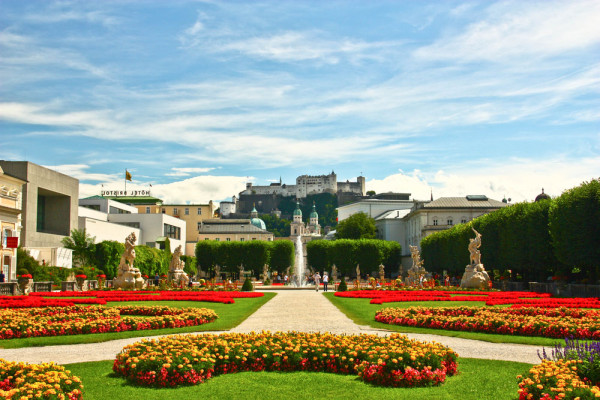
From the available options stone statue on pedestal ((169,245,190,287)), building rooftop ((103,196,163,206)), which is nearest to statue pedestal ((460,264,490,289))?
stone statue on pedestal ((169,245,190,287))

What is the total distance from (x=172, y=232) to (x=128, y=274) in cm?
5675

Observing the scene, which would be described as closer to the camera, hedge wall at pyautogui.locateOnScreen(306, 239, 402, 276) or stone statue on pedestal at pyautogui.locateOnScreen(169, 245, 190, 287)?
stone statue on pedestal at pyautogui.locateOnScreen(169, 245, 190, 287)

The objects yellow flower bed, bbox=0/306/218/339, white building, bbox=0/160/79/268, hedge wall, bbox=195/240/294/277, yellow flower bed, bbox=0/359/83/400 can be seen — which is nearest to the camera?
yellow flower bed, bbox=0/359/83/400

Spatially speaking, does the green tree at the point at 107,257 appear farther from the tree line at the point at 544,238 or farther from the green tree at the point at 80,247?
the tree line at the point at 544,238

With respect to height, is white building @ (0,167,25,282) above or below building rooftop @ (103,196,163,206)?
below

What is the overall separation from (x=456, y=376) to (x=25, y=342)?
1119cm

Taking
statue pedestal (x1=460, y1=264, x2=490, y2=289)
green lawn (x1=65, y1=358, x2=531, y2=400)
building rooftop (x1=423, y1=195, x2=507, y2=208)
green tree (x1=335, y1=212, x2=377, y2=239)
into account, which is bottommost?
green lawn (x1=65, y1=358, x2=531, y2=400)

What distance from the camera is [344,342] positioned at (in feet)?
41.4

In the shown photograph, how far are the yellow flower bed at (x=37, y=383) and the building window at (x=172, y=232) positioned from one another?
84.9m

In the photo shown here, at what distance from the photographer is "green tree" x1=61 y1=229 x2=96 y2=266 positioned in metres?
57.9

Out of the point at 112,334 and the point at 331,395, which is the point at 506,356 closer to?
the point at 331,395

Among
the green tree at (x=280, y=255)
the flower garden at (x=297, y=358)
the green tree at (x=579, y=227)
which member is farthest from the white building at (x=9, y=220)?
the green tree at (x=280, y=255)

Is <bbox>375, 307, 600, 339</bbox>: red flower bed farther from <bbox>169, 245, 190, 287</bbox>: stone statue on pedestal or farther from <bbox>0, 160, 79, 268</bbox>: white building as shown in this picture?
<bbox>0, 160, 79, 268</bbox>: white building

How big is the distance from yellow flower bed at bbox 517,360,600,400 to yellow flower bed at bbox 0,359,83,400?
636 centimetres
